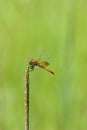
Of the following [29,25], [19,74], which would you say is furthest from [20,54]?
[29,25]

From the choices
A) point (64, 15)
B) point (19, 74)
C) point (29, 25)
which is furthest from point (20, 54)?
point (64, 15)

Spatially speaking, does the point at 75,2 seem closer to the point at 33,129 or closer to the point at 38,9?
the point at 38,9

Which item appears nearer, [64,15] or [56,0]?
[64,15]

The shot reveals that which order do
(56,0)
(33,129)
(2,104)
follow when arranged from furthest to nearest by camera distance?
(56,0) < (2,104) < (33,129)

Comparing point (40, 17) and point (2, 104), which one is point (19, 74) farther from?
point (40, 17)

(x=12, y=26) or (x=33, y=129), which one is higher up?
(x=12, y=26)

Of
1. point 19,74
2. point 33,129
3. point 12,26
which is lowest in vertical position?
point 33,129

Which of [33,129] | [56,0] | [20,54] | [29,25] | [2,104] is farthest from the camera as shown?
[56,0]
